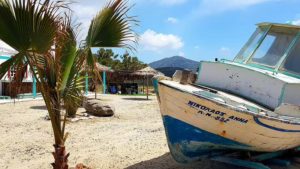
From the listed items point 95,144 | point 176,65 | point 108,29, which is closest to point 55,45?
point 108,29

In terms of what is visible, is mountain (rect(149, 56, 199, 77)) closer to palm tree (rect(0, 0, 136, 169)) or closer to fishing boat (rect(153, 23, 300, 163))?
fishing boat (rect(153, 23, 300, 163))

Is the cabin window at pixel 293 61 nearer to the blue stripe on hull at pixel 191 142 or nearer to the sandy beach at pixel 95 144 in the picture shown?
the blue stripe on hull at pixel 191 142

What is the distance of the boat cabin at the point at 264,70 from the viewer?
6320mm

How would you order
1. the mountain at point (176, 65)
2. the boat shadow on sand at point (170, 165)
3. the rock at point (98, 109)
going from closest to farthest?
the boat shadow on sand at point (170, 165)
the mountain at point (176, 65)
the rock at point (98, 109)

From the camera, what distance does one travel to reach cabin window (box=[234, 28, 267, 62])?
293 inches

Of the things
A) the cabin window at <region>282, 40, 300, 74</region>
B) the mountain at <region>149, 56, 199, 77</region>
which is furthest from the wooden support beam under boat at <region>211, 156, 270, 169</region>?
the mountain at <region>149, 56, 199, 77</region>

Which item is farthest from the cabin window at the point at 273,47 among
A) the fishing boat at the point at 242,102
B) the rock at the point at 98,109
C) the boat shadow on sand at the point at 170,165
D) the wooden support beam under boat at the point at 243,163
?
the rock at the point at 98,109

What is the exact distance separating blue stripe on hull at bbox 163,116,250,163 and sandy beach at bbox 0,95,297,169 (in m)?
1.01

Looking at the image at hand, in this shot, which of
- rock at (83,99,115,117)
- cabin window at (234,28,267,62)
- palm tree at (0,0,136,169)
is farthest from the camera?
rock at (83,99,115,117)

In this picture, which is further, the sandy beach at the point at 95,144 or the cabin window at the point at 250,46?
the cabin window at the point at 250,46

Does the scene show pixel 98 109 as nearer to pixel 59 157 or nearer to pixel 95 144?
pixel 95 144

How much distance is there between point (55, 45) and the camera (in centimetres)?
510

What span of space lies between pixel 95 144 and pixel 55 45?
429 cm

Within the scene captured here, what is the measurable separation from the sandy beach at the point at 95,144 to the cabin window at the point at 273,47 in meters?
2.09
